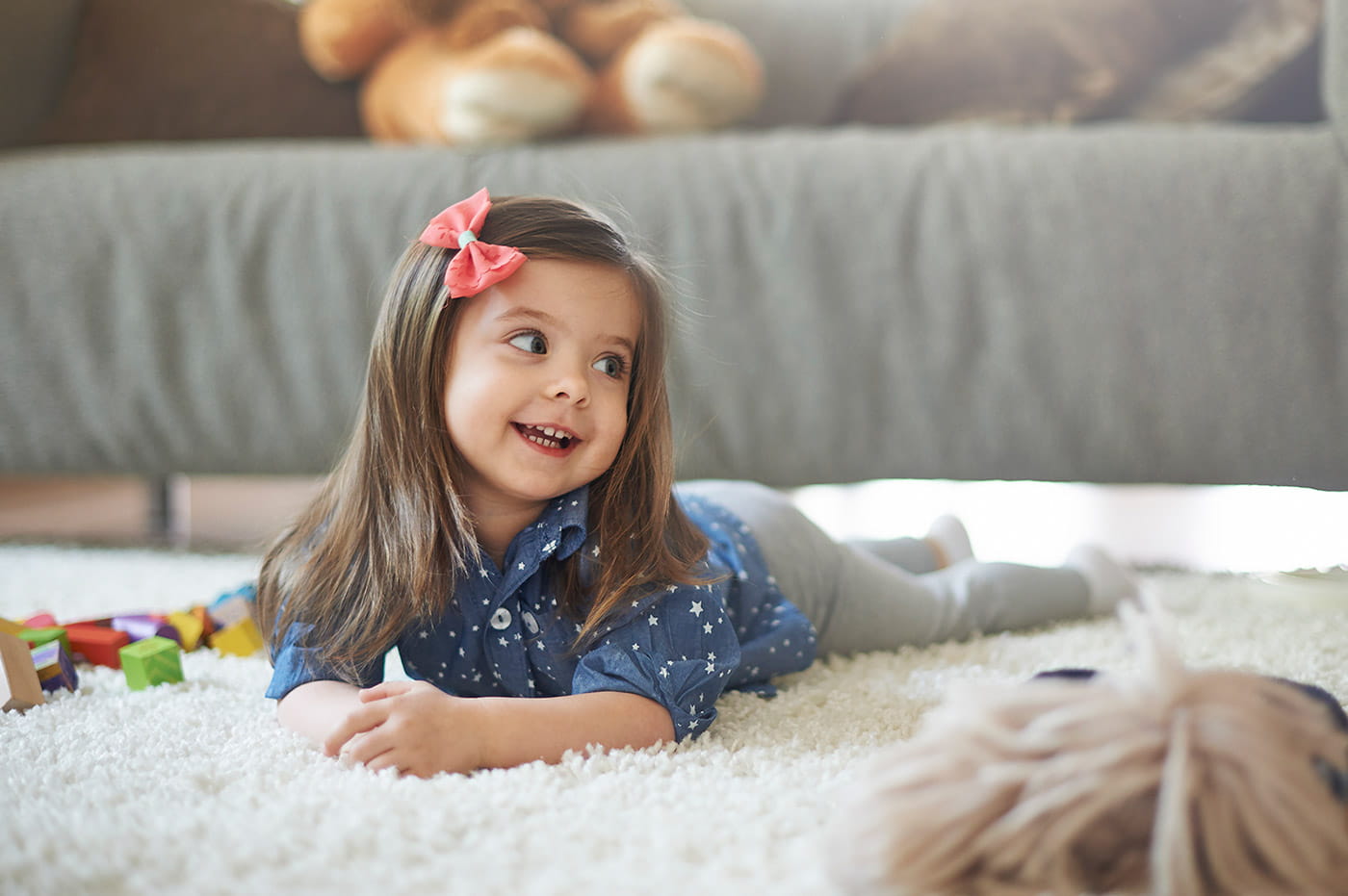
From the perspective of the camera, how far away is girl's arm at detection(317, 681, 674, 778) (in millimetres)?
578

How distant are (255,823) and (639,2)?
1.36 metres

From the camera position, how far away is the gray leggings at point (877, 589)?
3.03ft

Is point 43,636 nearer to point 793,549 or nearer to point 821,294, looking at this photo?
point 793,549

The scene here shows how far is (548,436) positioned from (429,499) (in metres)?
0.08

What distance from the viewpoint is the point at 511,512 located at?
0.75 m

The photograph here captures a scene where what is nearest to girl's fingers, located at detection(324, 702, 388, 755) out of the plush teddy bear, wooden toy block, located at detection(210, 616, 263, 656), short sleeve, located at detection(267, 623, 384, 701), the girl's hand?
the girl's hand

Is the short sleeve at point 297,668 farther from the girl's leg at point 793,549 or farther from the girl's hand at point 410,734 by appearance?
the girl's leg at point 793,549

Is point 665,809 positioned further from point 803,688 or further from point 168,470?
point 168,470

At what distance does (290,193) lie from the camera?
120 cm

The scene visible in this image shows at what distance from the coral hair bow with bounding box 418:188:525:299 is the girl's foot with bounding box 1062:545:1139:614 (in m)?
0.63

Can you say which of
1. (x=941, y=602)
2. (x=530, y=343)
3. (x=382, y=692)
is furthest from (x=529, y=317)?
(x=941, y=602)

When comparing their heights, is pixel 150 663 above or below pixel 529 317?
below

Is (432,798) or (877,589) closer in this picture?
(432,798)

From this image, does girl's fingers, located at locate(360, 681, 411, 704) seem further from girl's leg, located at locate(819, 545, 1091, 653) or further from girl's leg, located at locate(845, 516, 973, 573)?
girl's leg, located at locate(845, 516, 973, 573)
